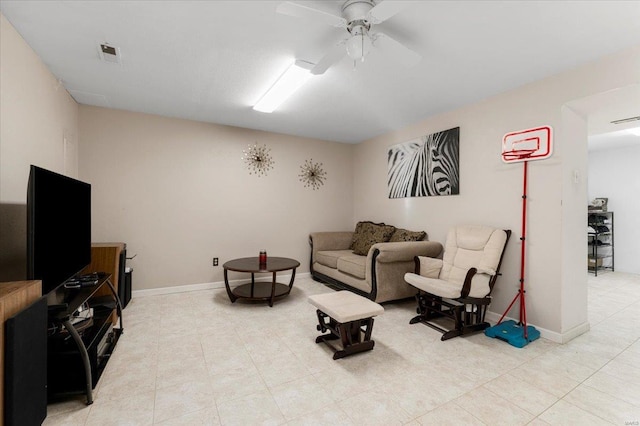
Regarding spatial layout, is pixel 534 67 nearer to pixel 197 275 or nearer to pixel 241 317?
pixel 241 317

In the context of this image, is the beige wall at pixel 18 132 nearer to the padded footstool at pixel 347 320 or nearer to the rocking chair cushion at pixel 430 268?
the padded footstool at pixel 347 320

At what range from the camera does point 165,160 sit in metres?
3.96

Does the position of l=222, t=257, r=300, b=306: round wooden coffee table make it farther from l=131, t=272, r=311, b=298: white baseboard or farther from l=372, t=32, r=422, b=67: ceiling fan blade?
l=372, t=32, r=422, b=67: ceiling fan blade

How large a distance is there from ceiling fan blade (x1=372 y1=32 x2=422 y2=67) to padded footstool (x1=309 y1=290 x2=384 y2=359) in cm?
187

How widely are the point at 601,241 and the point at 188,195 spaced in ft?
25.1

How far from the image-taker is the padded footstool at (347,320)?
223cm

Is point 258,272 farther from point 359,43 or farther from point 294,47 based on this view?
point 359,43

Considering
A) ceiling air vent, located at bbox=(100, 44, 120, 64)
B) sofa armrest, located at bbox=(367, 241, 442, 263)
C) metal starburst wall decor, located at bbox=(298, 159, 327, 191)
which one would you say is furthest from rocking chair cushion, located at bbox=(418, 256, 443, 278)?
ceiling air vent, located at bbox=(100, 44, 120, 64)

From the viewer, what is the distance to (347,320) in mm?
2166

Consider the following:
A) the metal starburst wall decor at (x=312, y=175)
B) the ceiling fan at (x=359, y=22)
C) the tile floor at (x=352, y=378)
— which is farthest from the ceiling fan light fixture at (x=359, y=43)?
the metal starburst wall decor at (x=312, y=175)

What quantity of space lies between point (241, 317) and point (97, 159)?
269 centimetres

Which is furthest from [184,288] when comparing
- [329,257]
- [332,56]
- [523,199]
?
[523,199]

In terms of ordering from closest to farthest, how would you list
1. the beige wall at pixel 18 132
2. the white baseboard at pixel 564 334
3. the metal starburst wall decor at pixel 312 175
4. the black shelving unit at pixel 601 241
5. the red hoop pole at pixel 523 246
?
the beige wall at pixel 18 132
the white baseboard at pixel 564 334
the red hoop pole at pixel 523 246
the metal starburst wall decor at pixel 312 175
the black shelving unit at pixel 601 241

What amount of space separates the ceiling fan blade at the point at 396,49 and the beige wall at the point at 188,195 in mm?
2955
